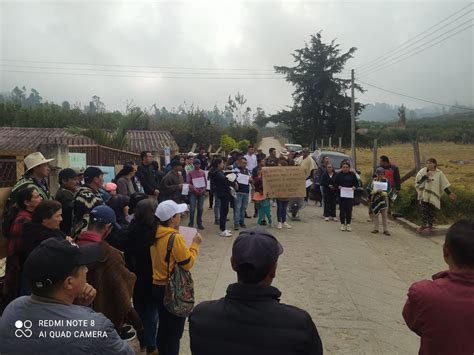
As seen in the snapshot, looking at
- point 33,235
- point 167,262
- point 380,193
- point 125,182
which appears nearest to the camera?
point 33,235

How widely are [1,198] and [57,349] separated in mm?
4246

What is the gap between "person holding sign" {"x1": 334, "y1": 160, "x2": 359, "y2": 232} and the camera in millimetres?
10055

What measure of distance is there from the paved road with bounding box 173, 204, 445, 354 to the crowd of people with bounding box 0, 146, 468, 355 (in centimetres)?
104

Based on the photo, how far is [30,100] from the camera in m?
91.3

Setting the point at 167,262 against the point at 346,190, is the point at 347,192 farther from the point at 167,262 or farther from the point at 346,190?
the point at 167,262

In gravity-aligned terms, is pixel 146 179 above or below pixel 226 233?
above

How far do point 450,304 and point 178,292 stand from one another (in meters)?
2.20

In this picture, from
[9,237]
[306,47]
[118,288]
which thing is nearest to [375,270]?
[118,288]

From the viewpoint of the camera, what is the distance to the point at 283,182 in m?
10.2

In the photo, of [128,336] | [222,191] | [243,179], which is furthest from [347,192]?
[128,336]

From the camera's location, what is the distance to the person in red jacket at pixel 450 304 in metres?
2.22

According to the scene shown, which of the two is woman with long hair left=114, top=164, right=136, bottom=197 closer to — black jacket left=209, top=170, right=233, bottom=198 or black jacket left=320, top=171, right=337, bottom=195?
black jacket left=209, top=170, right=233, bottom=198

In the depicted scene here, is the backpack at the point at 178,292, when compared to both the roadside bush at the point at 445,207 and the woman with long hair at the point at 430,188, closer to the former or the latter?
the woman with long hair at the point at 430,188

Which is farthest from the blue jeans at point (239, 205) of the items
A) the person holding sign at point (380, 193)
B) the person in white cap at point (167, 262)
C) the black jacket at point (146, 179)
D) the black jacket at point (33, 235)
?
the black jacket at point (33, 235)
